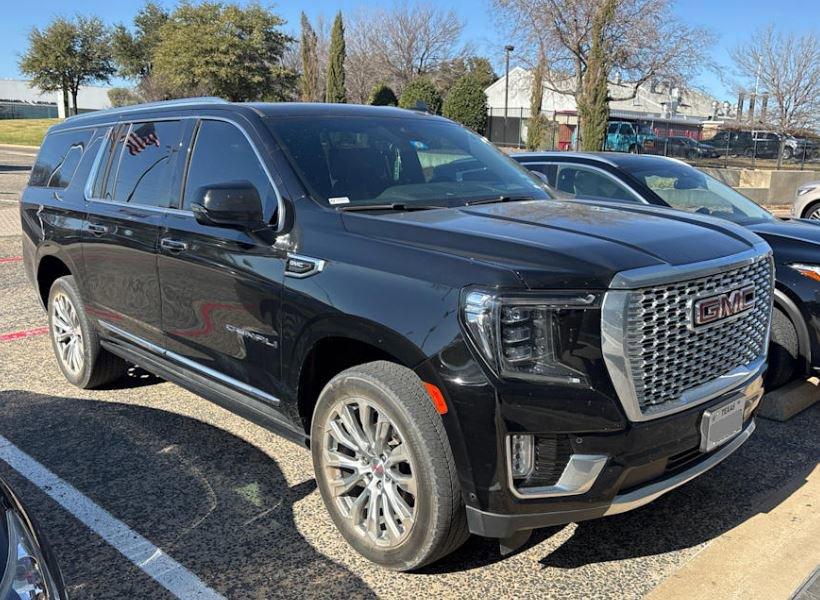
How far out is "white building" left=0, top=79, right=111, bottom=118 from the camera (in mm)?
82344

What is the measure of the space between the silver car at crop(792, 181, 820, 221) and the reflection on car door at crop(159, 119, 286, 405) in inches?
453

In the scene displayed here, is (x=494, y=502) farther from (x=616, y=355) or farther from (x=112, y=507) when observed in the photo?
(x=112, y=507)

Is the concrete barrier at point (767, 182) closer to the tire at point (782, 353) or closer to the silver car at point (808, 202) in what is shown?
the silver car at point (808, 202)

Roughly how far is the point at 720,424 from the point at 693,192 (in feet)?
13.0

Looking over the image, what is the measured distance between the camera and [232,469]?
4.16 metres

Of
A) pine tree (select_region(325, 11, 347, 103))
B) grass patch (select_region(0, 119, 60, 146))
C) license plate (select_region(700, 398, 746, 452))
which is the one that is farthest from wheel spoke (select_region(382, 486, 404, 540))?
grass patch (select_region(0, 119, 60, 146))

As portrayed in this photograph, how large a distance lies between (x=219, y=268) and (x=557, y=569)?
2163 mm

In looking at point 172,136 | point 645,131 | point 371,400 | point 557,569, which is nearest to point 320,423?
point 371,400

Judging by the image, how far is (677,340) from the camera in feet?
9.30

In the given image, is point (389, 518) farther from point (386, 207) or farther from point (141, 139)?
point (141, 139)

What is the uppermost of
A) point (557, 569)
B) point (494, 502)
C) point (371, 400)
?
point (371, 400)

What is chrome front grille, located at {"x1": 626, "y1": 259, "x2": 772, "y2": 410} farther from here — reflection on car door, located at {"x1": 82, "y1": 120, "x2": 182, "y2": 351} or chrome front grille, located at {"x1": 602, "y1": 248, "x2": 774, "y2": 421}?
reflection on car door, located at {"x1": 82, "y1": 120, "x2": 182, "y2": 351}

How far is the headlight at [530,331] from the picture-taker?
263cm

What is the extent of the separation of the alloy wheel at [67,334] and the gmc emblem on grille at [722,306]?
4274 millimetres
